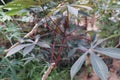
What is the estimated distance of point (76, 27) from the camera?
94 cm

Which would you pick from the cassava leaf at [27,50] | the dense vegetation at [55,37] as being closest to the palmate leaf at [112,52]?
the dense vegetation at [55,37]

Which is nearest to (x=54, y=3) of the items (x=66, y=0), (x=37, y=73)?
(x=66, y=0)

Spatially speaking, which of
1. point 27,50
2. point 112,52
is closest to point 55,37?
point 27,50

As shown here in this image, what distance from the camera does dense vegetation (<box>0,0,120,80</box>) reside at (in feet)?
2.20

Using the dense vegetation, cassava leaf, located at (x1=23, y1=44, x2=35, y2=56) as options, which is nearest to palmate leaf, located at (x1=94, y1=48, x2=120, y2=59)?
the dense vegetation

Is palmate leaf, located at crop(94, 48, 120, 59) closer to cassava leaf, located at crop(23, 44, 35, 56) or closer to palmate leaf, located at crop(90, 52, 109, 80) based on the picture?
palmate leaf, located at crop(90, 52, 109, 80)

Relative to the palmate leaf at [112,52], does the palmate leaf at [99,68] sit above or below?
below

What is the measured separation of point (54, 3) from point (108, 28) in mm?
898

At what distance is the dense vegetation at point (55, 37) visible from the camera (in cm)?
67

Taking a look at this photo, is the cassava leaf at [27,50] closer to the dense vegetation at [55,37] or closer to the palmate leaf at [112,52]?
the dense vegetation at [55,37]

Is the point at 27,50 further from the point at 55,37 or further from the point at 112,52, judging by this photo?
the point at 112,52

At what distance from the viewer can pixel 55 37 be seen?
34.9 inches

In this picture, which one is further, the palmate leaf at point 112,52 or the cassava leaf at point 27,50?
the cassava leaf at point 27,50

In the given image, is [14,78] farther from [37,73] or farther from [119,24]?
[119,24]
